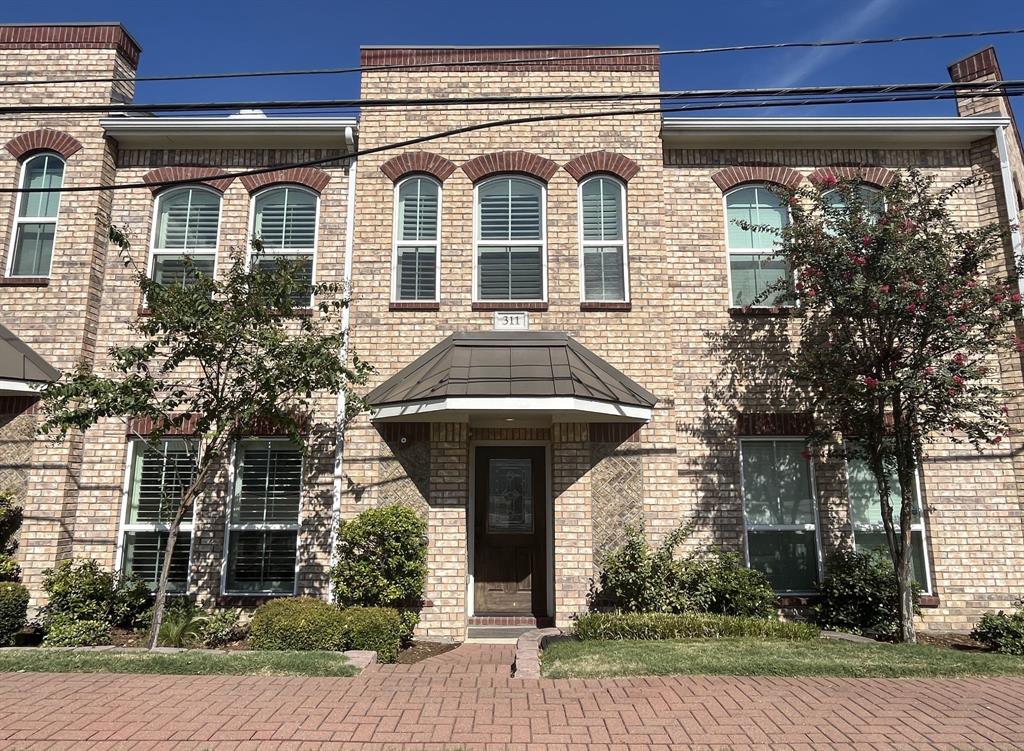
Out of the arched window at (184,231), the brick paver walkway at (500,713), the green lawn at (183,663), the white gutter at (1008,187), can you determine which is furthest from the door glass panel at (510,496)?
the white gutter at (1008,187)

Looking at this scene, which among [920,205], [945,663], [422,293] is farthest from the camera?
[422,293]

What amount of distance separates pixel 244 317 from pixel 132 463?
3.41 meters

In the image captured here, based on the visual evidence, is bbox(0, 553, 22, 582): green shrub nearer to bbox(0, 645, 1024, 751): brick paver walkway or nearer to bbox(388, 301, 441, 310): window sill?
bbox(0, 645, 1024, 751): brick paver walkway

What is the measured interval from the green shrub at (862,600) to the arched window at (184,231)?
991 centimetres

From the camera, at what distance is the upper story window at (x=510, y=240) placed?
9.70 m

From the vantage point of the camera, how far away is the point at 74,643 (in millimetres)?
7727

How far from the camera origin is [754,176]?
10.0 metres

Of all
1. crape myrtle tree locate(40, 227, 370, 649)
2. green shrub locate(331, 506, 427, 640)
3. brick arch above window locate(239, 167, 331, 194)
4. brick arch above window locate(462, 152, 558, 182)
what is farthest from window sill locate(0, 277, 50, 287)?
brick arch above window locate(462, 152, 558, 182)

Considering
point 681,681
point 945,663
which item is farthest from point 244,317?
point 945,663

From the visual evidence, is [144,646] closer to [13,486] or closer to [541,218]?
[13,486]

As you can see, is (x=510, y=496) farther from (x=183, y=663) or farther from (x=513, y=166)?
(x=513, y=166)

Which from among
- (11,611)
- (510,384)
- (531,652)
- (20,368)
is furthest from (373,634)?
(20,368)

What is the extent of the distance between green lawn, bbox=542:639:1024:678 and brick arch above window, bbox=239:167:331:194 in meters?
7.38

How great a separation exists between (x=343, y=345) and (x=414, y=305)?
1359 millimetres
